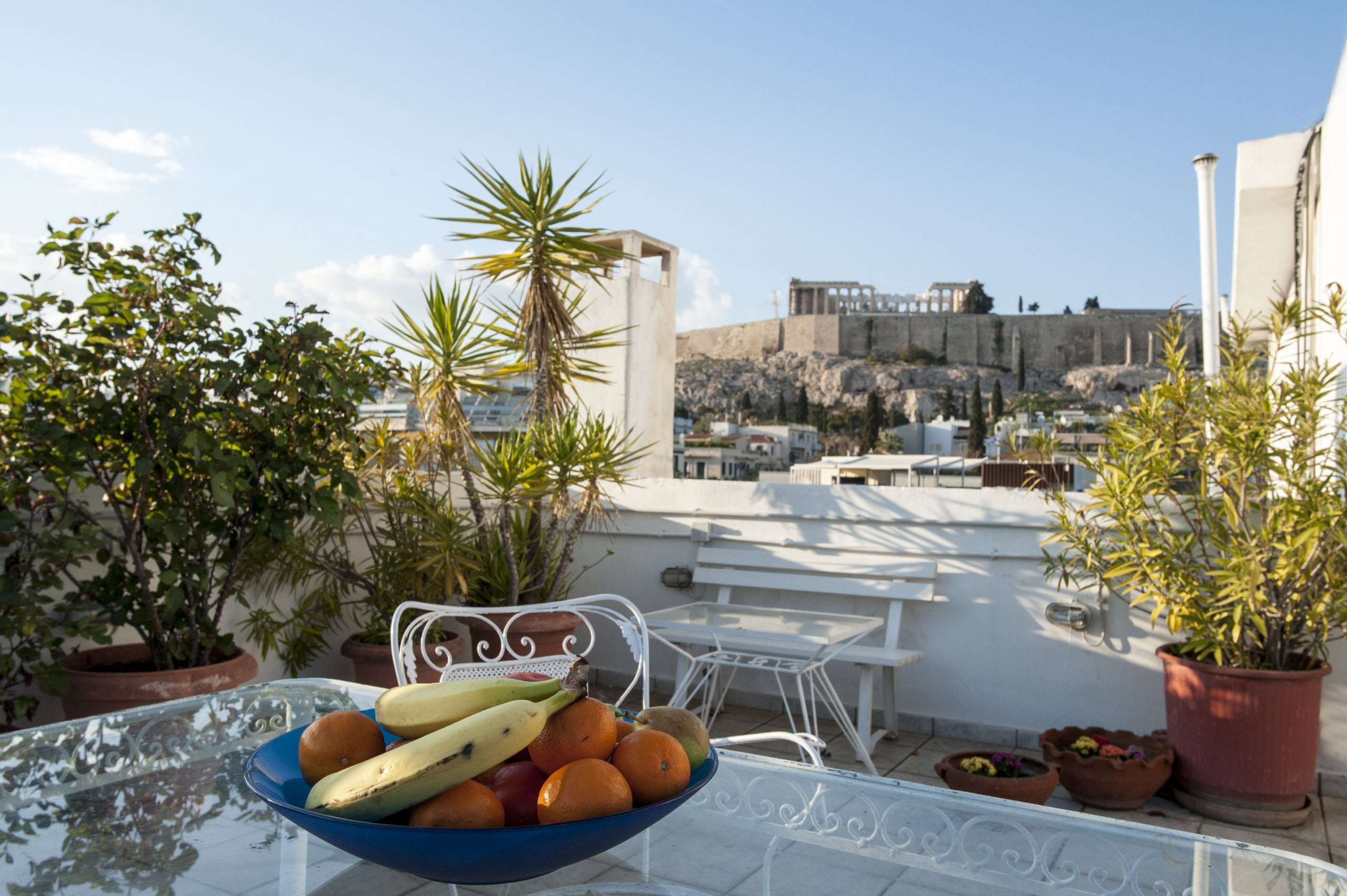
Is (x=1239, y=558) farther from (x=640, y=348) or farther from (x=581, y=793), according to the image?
(x=640, y=348)

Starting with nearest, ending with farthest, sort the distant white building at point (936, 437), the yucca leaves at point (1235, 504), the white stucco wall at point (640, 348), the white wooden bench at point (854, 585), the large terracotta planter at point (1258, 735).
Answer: the yucca leaves at point (1235, 504), the large terracotta planter at point (1258, 735), the white wooden bench at point (854, 585), the white stucco wall at point (640, 348), the distant white building at point (936, 437)

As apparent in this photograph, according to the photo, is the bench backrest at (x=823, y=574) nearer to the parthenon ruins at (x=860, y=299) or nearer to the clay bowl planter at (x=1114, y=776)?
the clay bowl planter at (x=1114, y=776)

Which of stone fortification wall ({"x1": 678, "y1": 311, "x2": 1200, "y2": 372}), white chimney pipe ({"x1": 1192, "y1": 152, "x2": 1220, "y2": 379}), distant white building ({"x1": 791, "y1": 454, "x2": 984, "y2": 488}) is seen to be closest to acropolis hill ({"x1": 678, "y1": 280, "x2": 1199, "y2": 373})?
stone fortification wall ({"x1": 678, "y1": 311, "x2": 1200, "y2": 372})

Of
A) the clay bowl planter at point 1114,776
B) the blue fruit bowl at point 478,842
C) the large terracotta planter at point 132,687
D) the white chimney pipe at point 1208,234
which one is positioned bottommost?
the clay bowl planter at point 1114,776

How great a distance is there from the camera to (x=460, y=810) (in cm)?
73

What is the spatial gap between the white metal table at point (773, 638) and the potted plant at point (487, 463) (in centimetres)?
61

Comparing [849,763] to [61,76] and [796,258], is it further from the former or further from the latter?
[796,258]

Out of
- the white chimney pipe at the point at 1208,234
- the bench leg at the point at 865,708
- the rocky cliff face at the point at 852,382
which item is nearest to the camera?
the bench leg at the point at 865,708

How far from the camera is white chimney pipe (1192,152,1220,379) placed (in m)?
6.20

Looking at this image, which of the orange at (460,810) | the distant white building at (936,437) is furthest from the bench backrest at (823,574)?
the distant white building at (936,437)

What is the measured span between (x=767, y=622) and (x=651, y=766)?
2440mm

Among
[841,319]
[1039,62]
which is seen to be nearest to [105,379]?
[1039,62]

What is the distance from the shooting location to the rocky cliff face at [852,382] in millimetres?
55156

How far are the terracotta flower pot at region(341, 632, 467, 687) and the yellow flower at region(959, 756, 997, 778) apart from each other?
72.2 inches
